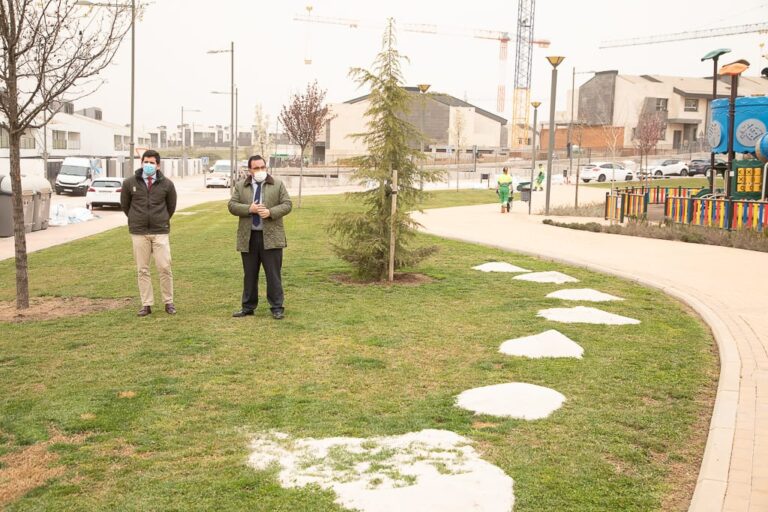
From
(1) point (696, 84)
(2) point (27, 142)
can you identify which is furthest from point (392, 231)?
(1) point (696, 84)

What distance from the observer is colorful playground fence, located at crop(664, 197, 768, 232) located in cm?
1788

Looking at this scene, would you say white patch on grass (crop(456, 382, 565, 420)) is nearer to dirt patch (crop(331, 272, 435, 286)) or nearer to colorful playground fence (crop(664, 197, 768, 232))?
dirt patch (crop(331, 272, 435, 286))

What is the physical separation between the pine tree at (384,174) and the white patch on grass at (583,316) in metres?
3.02

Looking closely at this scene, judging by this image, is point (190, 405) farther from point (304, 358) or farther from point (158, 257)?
point (158, 257)

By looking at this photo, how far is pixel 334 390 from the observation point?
6.29 meters

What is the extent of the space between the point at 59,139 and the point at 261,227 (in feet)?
242

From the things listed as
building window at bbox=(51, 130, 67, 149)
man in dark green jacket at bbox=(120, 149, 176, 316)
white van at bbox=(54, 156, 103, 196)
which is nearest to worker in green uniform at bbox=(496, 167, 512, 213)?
man in dark green jacket at bbox=(120, 149, 176, 316)

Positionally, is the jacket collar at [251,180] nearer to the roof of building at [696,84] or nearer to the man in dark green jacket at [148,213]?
the man in dark green jacket at [148,213]

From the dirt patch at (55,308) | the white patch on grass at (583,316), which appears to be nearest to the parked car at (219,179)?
the dirt patch at (55,308)

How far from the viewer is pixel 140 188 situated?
920 cm

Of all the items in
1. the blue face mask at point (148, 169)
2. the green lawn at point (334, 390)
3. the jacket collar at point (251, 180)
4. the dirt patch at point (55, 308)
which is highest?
the blue face mask at point (148, 169)

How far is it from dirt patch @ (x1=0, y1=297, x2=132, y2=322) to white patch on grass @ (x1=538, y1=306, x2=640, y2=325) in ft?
17.0

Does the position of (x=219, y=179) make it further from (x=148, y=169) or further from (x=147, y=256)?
(x=148, y=169)

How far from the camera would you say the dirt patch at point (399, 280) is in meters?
11.7
